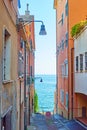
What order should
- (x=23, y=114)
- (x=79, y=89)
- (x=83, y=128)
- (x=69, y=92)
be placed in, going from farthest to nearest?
(x=69, y=92), (x=79, y=89), (x=83, y=128), (x=23, y=114)

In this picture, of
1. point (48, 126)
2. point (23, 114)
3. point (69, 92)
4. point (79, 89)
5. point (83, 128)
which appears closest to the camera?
point (23, 114)

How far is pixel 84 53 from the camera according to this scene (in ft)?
80.4

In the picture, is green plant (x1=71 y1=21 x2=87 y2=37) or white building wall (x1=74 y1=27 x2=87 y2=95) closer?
white building wall (x1=74 y1=27 x2=87 y2=95)

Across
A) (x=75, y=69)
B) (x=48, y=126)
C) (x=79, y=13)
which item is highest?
(x=79, y=13)

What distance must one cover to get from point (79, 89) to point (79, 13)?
304 inches

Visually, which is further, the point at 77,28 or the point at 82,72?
the point at 77,28

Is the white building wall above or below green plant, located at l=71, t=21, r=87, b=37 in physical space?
below

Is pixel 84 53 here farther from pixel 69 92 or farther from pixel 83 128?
pixel 69 92

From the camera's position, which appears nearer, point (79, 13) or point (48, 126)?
point (48, 126)

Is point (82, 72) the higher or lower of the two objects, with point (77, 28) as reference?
lower

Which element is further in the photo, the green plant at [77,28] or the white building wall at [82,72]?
the green plant at [77,28]

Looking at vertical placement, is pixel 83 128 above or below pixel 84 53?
below

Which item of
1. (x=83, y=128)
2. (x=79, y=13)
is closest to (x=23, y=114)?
(x=83, y=128)

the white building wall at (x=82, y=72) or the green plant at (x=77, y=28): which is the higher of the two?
the green plant at (x=77, y=28)
